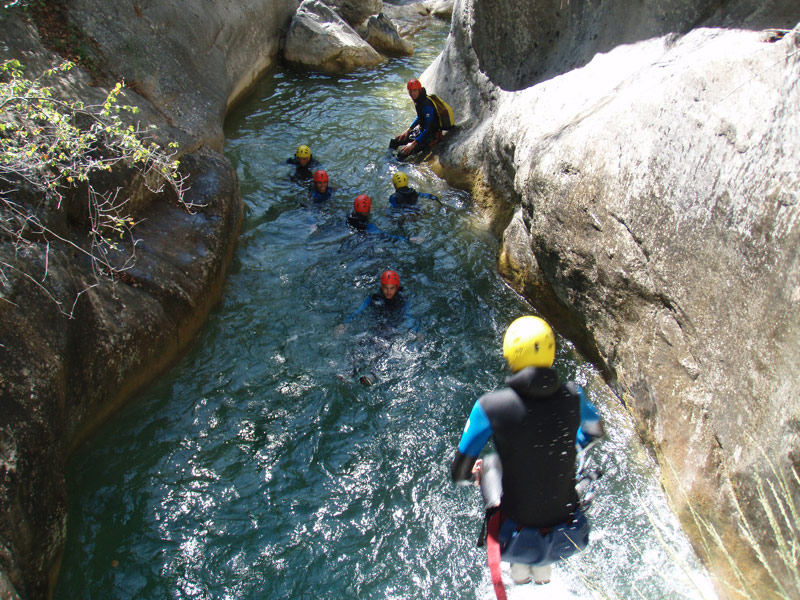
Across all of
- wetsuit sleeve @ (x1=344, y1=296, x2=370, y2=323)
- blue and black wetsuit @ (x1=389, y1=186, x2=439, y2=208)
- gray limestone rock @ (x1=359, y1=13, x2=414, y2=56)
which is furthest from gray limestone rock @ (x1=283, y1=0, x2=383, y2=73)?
wetsuit sleeve @ (x1=344, y1=296, x2=370, y2=323)

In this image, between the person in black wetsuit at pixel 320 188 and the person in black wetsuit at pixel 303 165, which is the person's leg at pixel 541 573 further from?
the person in black wetsuit at pixel 303 165

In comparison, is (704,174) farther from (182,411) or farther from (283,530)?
(182,411)

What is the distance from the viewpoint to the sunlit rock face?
3.94 meters

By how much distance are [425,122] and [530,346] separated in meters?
8.62

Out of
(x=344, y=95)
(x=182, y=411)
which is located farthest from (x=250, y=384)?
(x=344, y=95)

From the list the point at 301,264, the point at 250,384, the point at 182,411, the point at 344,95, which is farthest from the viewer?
the point at 344,95

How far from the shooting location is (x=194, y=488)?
16.1ft

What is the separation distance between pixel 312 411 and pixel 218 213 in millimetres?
3276

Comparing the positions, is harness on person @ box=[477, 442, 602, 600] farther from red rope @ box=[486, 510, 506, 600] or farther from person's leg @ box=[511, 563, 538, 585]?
person's leg @ box=[511, 563, 538, 585]

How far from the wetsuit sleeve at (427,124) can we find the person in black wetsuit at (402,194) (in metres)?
1.58

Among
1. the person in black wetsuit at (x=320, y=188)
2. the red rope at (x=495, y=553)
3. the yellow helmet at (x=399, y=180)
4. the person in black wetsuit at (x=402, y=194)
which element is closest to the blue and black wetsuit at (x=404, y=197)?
the person in black wetsuit at (x=402, y=194)

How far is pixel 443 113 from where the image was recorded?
1095 cm

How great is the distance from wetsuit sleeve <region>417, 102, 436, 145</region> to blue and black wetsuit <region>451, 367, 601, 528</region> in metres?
8.33

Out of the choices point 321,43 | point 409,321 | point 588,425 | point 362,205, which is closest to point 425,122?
point 362,205
